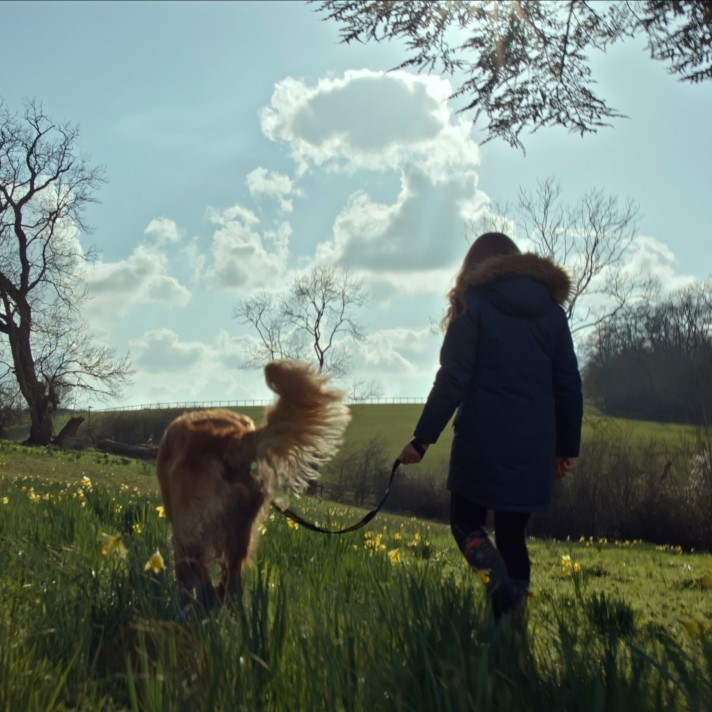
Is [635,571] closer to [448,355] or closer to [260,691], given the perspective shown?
[448,355]

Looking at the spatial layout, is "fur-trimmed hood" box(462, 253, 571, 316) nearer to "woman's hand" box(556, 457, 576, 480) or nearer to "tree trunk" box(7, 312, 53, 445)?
"woman's hand" box(556, 457, 576, 480)

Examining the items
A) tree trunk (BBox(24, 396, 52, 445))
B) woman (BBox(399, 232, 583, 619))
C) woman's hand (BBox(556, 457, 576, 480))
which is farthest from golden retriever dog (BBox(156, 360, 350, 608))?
tree trunk (BBox(24, 396, 52, 445))

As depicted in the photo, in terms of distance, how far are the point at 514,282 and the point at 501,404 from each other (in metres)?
0.70

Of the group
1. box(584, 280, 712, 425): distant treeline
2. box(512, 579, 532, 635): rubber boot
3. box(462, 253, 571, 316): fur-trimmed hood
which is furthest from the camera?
box(584, 280, 712, 425): distant treeline

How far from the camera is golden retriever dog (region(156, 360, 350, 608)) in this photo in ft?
14.6

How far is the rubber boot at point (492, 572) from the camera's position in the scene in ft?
13.7

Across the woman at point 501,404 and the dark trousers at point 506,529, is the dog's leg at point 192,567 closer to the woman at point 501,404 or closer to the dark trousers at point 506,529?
the woman at point 501,404

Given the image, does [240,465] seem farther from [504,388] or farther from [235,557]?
[504,388]

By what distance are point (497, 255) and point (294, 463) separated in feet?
5.43

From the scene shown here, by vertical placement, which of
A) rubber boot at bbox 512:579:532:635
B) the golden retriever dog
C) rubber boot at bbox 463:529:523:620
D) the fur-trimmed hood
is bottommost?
rubber boot at bbox 512:579:532:635

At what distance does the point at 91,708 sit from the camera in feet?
8.86

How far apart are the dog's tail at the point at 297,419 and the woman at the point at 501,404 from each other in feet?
1.44

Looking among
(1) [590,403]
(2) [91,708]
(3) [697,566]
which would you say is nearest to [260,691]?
(2) [91,708]

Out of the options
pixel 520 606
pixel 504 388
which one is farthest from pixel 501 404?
pixel 520 606
